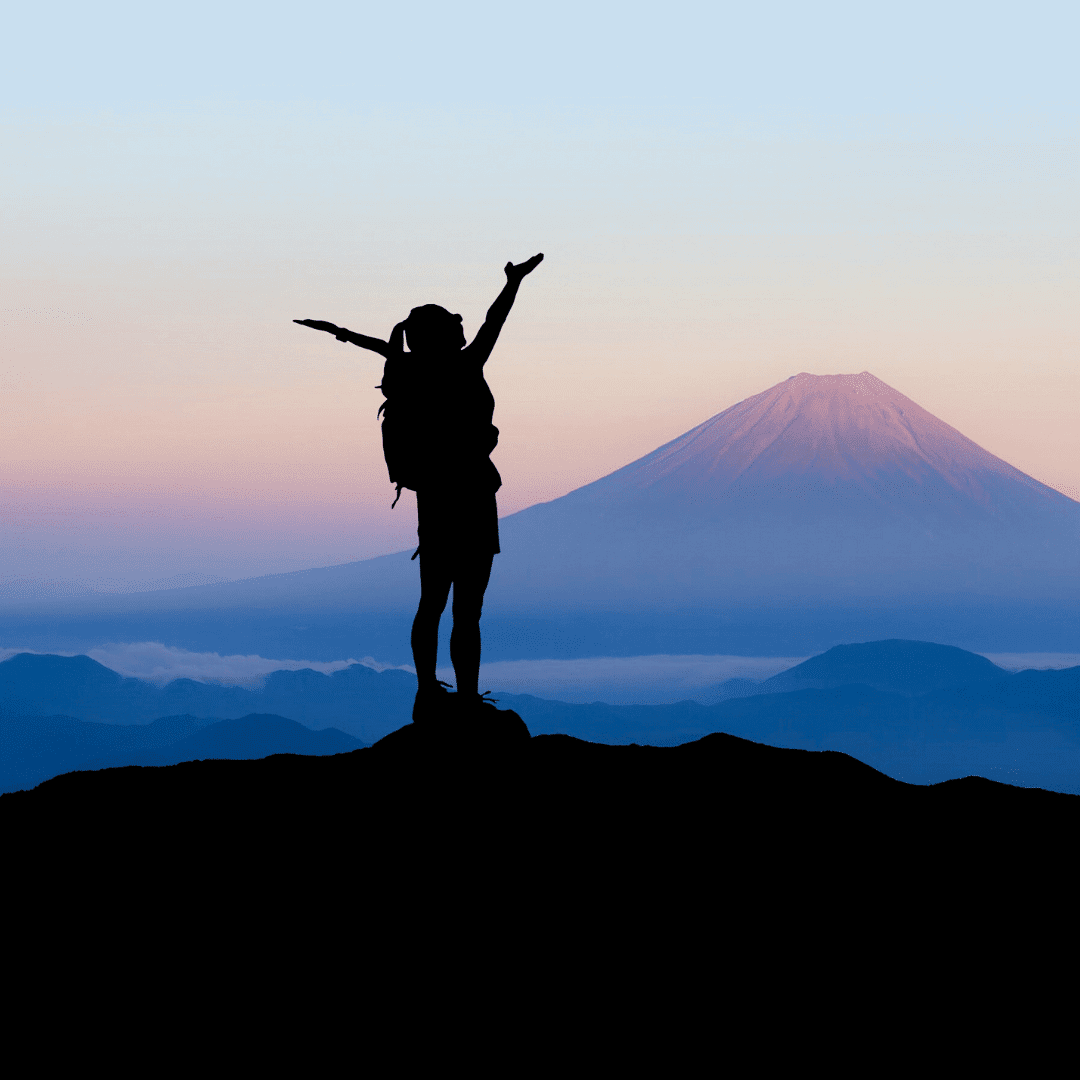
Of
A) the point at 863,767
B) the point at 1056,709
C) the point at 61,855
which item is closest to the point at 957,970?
the point at 863,767

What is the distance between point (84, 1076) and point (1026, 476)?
13951 cm

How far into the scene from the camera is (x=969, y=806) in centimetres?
868

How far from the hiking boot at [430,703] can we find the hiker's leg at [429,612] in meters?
0.05

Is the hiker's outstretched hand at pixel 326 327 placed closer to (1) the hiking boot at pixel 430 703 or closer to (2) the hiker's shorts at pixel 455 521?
(2) the hiker's shorts at pixel 455 521

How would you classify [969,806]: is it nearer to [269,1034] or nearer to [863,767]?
[863,767]

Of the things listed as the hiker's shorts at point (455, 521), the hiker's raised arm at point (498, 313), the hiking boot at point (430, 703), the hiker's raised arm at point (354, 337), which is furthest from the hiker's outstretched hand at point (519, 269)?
the hiking boot at point (430, 703)

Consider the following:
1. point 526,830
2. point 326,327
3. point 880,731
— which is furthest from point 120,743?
point 526,830

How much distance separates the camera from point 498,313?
346 inches

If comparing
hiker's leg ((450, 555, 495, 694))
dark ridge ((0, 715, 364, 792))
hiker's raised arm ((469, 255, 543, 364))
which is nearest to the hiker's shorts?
hiker's leg ((450, 555, 495, 694))

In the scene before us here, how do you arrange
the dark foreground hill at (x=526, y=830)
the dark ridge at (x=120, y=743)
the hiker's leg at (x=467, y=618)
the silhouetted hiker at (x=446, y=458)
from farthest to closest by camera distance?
the dark ridge at (x=120, y=743)
the hiker's leg at (x=467, y=618)
the silhouetted hiker at (x=446, y=458)
the dark foreground hill at (x=526, y=830)

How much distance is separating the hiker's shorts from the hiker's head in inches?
36.0

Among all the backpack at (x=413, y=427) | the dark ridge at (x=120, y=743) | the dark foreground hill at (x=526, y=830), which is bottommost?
the dark foreground hill at (x=526, y=830)

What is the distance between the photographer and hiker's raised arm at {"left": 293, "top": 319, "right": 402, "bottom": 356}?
29.1ft

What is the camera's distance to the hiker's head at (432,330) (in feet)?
28.4
